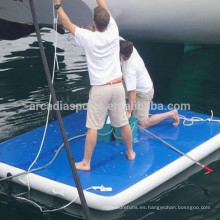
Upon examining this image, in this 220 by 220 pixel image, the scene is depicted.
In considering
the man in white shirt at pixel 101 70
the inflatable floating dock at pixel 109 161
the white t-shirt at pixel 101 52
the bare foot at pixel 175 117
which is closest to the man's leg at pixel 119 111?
the man in white shirt at pixel 101 70

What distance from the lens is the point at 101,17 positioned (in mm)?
4305

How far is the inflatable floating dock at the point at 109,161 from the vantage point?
445 cm

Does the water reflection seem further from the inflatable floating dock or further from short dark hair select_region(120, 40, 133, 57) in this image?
short dark hair select_region(120, 40, 133, 57)

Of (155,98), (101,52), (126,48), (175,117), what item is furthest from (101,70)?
(155,98)

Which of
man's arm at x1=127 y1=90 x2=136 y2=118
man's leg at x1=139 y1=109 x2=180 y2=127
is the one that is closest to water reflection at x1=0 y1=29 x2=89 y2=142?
man's leg at x1=139 y1=109 x2=180 y2=127

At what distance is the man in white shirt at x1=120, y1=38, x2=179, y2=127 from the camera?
5141mm

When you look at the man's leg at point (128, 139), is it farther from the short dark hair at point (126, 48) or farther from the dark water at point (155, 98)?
the short dark hair at point (126, 48)

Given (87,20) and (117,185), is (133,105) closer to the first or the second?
(117,185)

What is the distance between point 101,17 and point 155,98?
3.83 m

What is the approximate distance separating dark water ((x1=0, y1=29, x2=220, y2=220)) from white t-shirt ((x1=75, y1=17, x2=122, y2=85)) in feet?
4.31

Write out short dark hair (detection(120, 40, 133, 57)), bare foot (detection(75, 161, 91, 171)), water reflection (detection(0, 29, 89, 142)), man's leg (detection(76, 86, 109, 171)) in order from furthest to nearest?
water reflection (detection(0, 29, 89, 142))
short dark hair (detection(120, 40, 133, 57))
bare foot (detection(75, 161, 91, 171))
man's leg (detection(76, 86, 109, 171))

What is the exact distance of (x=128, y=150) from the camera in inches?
196

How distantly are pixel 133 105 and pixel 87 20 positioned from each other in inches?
101

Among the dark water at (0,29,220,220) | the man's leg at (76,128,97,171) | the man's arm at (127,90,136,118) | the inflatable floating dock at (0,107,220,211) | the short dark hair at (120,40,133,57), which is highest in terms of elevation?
the short dark hair at (120,40,133,57)
